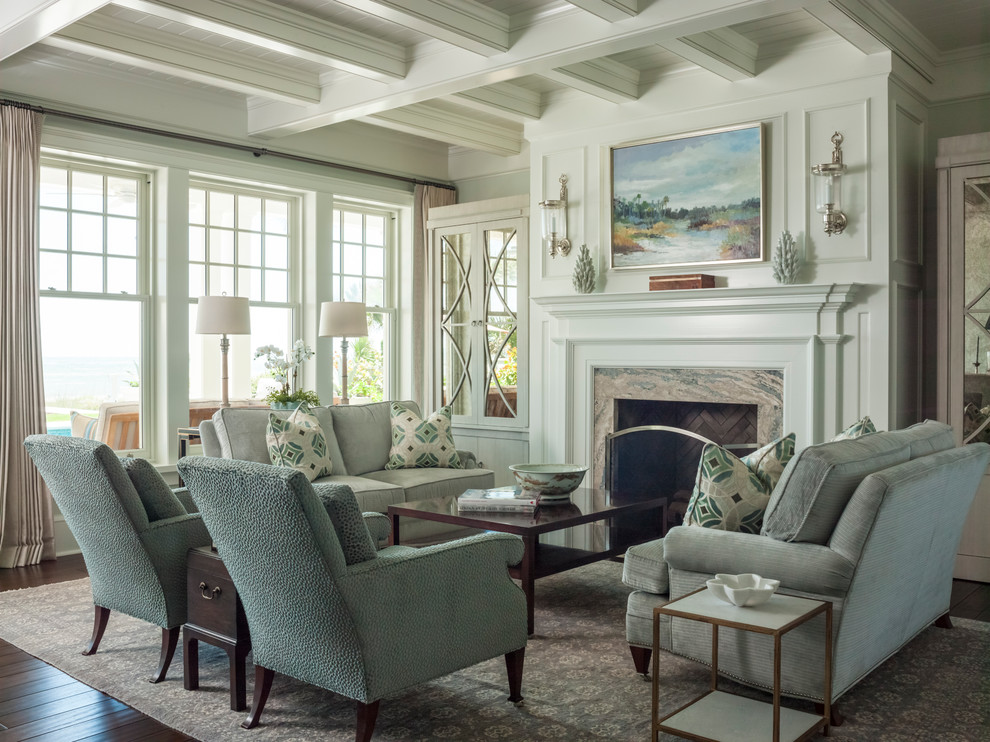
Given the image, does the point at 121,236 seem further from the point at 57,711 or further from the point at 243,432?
the point at 57,711

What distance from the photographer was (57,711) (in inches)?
116

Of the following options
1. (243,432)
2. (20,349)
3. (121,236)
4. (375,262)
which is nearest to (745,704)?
(243,432)

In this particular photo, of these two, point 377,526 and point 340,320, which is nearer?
point 377,526

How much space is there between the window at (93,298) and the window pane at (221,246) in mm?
501

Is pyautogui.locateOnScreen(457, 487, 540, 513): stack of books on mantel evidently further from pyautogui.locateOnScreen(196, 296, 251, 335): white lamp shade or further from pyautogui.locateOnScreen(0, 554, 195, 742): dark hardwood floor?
pyautogui.locateOnScreen(196, 296, 251, 335): white lamp shade

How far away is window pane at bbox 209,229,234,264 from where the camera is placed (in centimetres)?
623

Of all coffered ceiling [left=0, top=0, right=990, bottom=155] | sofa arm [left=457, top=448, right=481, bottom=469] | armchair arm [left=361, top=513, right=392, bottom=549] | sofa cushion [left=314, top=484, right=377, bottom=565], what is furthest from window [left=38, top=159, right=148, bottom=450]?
sofa cushion [left=314, top=484, right=377, bottom=565]

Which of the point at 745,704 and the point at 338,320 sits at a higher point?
the point at 338,320

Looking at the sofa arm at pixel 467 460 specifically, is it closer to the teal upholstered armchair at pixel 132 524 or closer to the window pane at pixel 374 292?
the window pane at pixel 374 292

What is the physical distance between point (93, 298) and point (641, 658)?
13.6 ft

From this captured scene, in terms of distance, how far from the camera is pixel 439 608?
8.82 ft

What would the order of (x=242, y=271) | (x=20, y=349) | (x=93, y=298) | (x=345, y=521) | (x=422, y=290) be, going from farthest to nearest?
(x=422, y=290) → (x=242, y=271) → (x=93, y=298) → (x=20, y=349) → (x=345, y=521)

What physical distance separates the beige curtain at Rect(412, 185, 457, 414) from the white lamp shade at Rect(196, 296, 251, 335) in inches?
77.7

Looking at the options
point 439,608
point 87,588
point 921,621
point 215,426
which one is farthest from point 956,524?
Result: point 87,588
